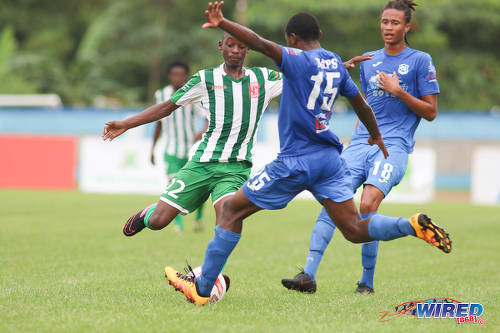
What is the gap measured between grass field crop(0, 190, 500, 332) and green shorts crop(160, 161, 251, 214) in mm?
773

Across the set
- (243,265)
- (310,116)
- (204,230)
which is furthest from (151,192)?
(310,116)

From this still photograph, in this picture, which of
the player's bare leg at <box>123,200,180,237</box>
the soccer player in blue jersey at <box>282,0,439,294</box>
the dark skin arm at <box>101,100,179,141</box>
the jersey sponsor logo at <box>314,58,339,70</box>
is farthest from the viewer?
the player's bare leg at <box>123,200,180,237</box>

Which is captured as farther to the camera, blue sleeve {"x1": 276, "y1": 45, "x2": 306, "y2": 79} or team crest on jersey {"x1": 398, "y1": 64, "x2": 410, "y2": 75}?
team crest on jersey {"x1": 398, "y1": 64, "x2": 410, "y2": 75}

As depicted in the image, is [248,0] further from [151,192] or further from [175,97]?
[175,97]

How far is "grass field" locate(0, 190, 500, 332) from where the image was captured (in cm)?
486

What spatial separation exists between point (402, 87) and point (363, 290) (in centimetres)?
180

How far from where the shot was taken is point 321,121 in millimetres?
5234

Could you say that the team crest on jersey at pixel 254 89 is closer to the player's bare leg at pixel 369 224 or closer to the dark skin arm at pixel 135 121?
the dark skin arm at pixel 135 121

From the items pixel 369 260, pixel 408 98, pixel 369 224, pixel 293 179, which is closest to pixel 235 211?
pixel 293 179

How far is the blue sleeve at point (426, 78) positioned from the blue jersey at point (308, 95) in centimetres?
113

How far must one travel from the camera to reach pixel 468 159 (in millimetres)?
23766

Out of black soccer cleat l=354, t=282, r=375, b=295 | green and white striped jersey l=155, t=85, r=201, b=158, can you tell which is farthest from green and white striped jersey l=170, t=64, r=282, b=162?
green and white striped jersey l=155, t=85, r=201, b=158

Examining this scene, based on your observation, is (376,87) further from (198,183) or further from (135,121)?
(135,121)

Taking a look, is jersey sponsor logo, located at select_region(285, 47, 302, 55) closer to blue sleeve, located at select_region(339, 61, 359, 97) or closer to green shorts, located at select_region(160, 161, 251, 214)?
blue sleeve, located at select_region(339, 61, 359, 97)
